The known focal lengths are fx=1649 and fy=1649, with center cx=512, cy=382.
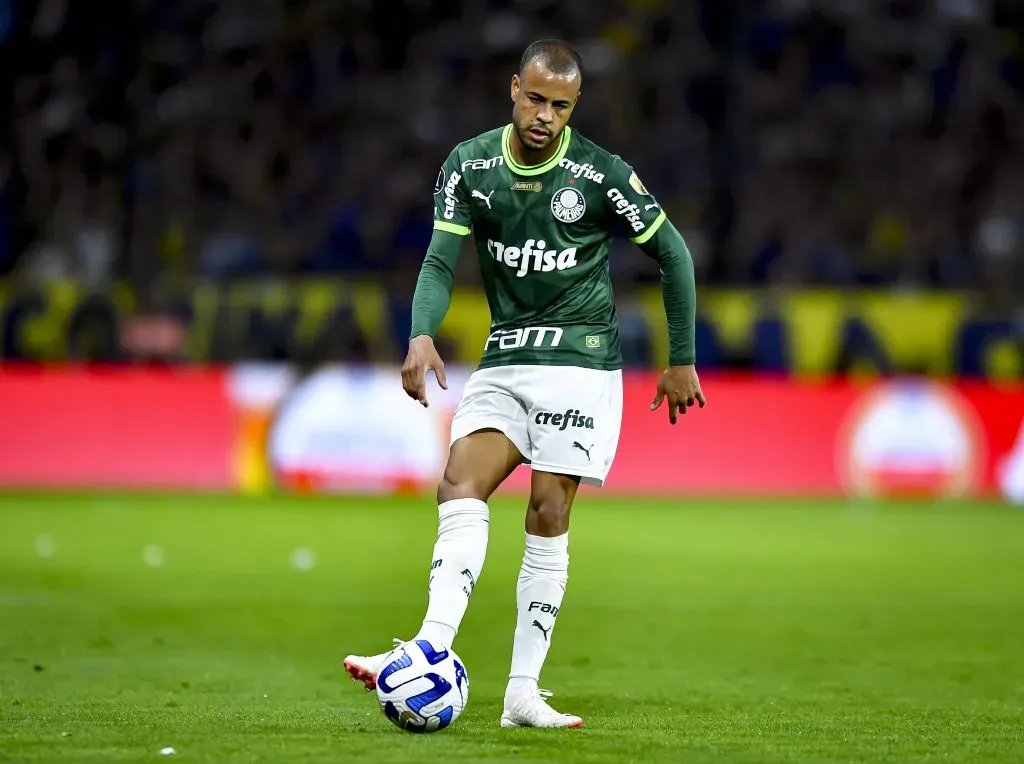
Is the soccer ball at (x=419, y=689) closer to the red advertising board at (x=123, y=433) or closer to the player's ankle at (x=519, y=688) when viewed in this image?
the player's ankle at (x=519, y=688)

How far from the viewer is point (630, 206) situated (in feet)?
19.2

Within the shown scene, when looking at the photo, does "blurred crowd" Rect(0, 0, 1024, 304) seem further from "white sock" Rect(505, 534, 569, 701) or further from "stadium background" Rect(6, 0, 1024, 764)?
"white sock" Rect(505, 534, 569, 701)

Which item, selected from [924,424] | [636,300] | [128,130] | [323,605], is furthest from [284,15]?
[323,605]

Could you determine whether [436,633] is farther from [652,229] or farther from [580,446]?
[652,229]

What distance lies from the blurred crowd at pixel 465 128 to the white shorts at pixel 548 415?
1307 centimetres

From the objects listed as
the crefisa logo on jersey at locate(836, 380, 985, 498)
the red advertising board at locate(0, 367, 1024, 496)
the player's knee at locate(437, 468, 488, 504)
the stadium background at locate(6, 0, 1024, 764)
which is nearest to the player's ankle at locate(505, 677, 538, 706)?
the stadium background at locate(6, 0, 1024, 764)

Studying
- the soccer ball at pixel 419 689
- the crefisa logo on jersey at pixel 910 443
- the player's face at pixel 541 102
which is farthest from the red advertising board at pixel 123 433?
the soccer ball at pixel 419 689

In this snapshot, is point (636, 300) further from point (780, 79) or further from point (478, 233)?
point (478, 233)

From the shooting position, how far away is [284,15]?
71.7 ft

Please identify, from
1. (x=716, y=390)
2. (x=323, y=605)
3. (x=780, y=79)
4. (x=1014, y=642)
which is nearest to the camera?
(x=1014, y=642)

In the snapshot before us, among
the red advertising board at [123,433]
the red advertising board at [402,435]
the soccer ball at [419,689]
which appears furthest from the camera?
the red advertising board at [402,435]

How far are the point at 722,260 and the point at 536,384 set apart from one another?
1514 centimetres

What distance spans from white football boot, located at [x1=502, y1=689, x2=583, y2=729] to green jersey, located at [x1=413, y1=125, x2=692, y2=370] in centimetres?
119

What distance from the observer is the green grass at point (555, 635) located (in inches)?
211
